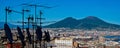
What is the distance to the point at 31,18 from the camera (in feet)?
88.9

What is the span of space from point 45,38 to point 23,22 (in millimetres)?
2435

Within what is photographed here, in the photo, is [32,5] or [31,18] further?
[31,18]

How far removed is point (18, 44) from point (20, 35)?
15.5 ft

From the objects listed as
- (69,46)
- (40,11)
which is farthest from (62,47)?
(40,11)

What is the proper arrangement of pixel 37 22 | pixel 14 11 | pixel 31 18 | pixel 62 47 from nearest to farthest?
1. pixel 14 11
2. pixel 31 18
3. pixel 37 22
4. pixel 62 47

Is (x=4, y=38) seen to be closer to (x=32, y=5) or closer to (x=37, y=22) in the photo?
(x=32, y=5)

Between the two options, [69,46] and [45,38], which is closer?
[45,38]

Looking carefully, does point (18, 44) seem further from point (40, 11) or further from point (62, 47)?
point (62, 47)

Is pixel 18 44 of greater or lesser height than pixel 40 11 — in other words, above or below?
below

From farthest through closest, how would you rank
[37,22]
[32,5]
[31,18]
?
[37,22] → [31,18] → [32,5]

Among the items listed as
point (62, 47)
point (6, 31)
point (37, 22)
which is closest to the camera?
point (6, 31)

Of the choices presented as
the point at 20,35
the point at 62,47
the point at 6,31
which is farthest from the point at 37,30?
the point at 62,47

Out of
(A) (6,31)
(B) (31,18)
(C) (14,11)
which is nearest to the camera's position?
(A) (6,31)

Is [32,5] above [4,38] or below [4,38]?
above
